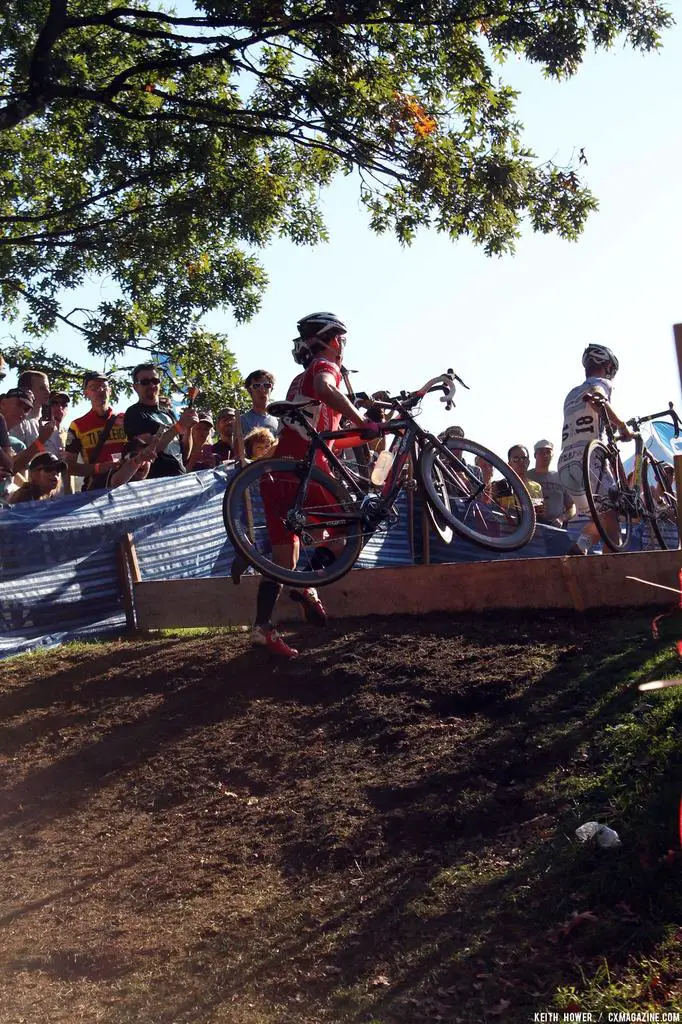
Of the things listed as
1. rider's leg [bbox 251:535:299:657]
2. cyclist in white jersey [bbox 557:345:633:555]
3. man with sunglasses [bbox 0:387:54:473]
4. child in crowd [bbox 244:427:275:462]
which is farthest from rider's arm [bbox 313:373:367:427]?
man with sunglasses [bbox 0:387:54:473]

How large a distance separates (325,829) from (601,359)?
566 centimetres

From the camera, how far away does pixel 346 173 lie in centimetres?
1333

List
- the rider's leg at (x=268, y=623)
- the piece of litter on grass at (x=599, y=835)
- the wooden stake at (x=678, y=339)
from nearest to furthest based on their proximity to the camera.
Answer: the piece of litter on grass at (x=599, y=835), the wooden stake at (x=678, y=339), the rider's leg at (x=268, y=623)

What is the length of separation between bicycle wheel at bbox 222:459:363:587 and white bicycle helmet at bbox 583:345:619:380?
358 cm

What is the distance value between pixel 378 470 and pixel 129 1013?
4.19 m

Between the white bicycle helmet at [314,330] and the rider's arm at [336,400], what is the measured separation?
13.7 inches

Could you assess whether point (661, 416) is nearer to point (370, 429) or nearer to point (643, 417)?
point (643, 417)

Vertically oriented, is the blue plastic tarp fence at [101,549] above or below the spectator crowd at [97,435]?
below

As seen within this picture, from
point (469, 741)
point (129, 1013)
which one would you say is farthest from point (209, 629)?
point (129, 1013)

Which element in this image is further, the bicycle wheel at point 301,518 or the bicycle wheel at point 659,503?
the bicycle wheel at point 659,503

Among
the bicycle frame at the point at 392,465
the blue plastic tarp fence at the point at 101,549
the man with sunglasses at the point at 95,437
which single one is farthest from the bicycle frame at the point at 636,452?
the man with sunglasses at the point at 95,437

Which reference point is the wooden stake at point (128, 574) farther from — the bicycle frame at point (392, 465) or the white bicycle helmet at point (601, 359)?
the white bicycle helmet at point (601, 359)

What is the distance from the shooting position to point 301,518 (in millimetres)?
8164

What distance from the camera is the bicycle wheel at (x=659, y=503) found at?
11.0 metres
